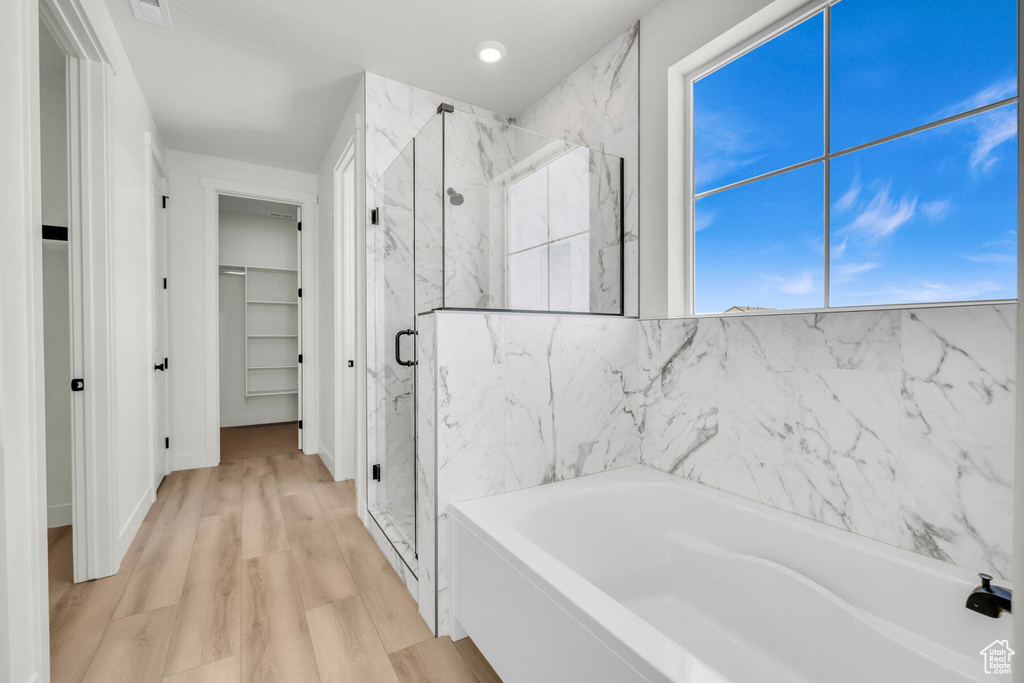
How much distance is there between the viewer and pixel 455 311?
1.61 m

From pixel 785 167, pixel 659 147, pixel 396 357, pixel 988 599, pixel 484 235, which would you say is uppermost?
pixel 659 147

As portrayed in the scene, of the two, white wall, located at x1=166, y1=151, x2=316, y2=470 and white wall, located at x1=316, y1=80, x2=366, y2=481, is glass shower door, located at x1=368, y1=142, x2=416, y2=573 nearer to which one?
white wall, located at x1=316, y1=80, x2=366, y2=481

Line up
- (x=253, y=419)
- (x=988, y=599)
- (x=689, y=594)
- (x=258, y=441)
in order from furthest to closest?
(x=253, y=419) → (x=258, y=441) → (x=689, y=594) → (x=988, y=599)

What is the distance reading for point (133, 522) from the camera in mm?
2338

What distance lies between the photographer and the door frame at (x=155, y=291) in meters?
2.78

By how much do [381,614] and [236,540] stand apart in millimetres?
1117

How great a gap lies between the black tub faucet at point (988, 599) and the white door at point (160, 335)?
385 cm

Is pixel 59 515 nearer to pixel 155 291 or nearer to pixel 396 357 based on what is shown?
pixel 155 291

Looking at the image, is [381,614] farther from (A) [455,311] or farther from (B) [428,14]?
(B) [428,14]

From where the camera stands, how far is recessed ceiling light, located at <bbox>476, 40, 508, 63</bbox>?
2182mm

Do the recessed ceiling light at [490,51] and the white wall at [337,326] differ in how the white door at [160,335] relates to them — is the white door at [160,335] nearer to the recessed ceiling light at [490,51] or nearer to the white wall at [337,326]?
the white wall at [337,326]

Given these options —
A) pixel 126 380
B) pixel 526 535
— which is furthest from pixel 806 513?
pixel 126 380

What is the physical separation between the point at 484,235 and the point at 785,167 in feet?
3.76

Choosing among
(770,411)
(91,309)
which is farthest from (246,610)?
(770,411)
